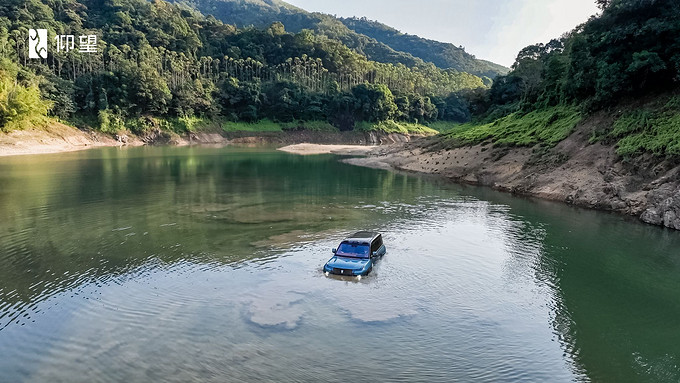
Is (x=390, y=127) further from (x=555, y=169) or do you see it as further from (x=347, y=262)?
(x=347, y=262)

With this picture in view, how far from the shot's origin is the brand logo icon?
368 ft

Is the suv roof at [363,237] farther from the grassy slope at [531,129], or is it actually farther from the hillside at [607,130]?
the grassy slope at [531,129]

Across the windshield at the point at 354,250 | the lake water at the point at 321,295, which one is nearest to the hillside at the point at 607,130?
the lake water at the point at 321,295

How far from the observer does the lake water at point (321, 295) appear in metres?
14.9

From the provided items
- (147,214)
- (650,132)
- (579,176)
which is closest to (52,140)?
(147,214)

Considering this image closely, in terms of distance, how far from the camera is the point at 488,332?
57.2 ft

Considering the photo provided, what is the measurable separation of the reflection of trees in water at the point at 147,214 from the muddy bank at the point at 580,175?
8.94 m

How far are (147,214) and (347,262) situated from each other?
19.6 meters

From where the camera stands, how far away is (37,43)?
114 meters

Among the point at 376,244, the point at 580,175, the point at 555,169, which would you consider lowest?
the point at 376,244

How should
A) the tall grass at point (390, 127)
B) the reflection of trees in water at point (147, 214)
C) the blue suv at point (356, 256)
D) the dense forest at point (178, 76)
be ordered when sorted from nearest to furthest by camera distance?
the blue suv at point (356, 256) < the reflection of trees in water at point (147, 214) < the dense forest at point (178, 76) < the tall grass at point (390, 127)

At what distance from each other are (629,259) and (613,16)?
34903 mm

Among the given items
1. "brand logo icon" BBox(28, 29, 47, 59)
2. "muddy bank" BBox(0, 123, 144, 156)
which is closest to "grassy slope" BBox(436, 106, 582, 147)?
"muddy bank" BBox(0, 123, 144, 156)

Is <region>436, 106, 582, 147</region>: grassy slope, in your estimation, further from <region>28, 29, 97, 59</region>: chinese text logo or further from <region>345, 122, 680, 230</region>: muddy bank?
<region>28, 29, 97, 59</region>: chinese text logo
